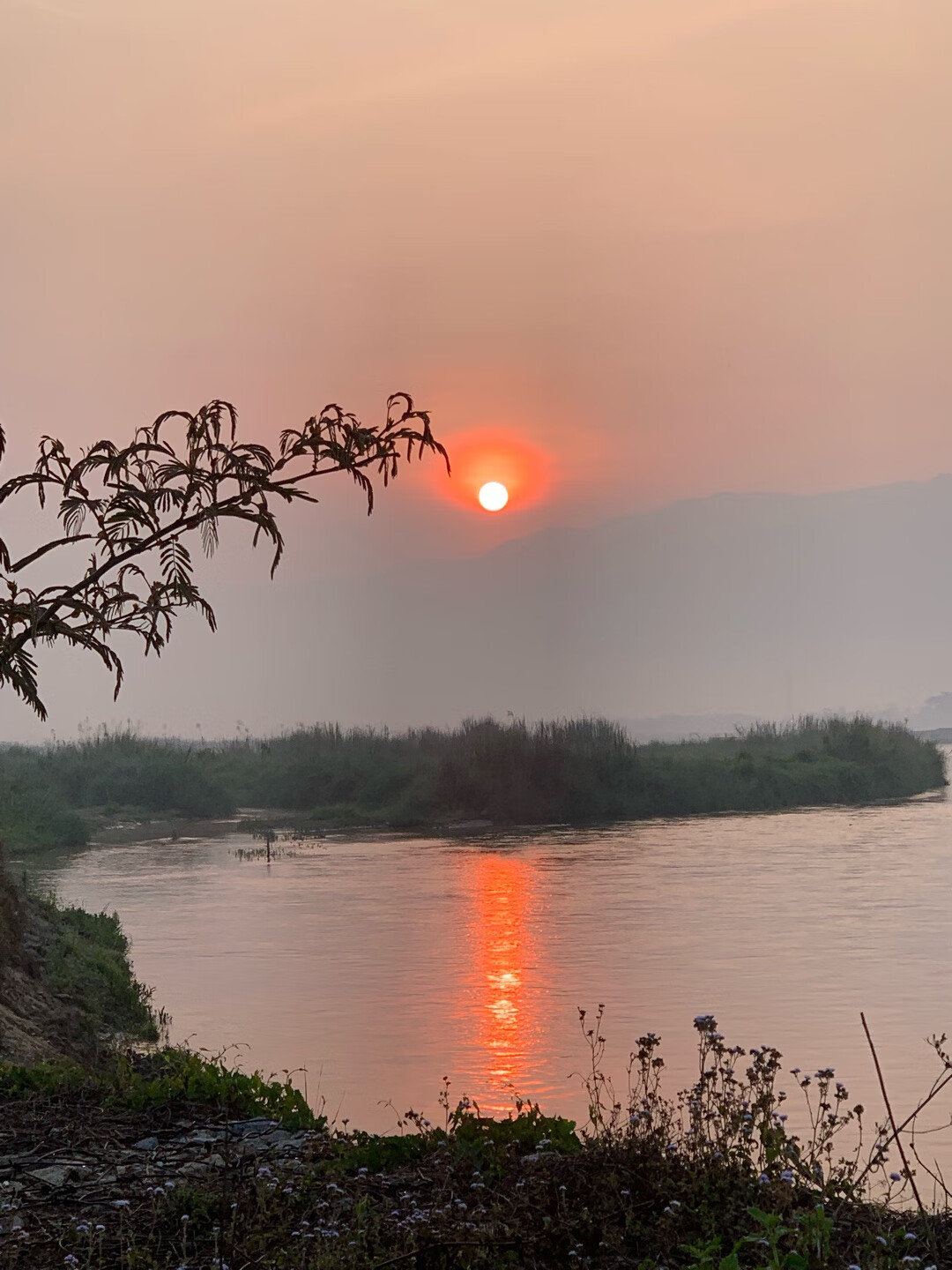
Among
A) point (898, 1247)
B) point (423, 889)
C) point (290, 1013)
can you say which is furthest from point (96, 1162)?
point (423, 889)

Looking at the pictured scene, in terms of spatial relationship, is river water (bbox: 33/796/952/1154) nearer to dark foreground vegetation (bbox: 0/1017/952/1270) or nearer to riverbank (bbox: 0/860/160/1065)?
A: riverbank (bbox: 0/860/160/1065)

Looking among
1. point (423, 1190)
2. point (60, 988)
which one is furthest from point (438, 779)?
point (423, 1190)

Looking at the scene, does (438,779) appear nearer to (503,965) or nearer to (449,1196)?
(503,965)

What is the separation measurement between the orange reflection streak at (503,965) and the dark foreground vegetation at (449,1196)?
4.77 meters

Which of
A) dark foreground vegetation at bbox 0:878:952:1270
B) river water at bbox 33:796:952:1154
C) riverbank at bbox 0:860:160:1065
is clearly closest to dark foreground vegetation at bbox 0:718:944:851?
river water at bbox 33:796:952:1154

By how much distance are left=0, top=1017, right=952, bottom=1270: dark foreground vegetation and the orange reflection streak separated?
4.77 metres

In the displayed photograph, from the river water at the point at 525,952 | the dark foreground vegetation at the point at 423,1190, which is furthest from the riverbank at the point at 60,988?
the dark foreground vegetation at the point at 423,1190

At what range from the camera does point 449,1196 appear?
4.21 meters

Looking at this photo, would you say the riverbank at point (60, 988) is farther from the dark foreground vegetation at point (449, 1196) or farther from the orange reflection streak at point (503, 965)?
the dark foreground vegetation at point (449, 1196)

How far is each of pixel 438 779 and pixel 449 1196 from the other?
28635mm

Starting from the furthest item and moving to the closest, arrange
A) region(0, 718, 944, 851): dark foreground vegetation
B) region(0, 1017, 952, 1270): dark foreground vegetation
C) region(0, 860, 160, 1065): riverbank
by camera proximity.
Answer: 1. region(0, 718, 944, 851): dark foreground vegetation
2. region(0, 860, 160, 1065): riverbank
3. region(0, 1017, 952, 1270): dark foreground vegetation

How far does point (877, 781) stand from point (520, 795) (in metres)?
11.3

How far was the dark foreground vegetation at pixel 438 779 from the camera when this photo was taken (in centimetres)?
3259

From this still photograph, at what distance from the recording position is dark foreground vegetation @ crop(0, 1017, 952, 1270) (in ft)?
12.0
